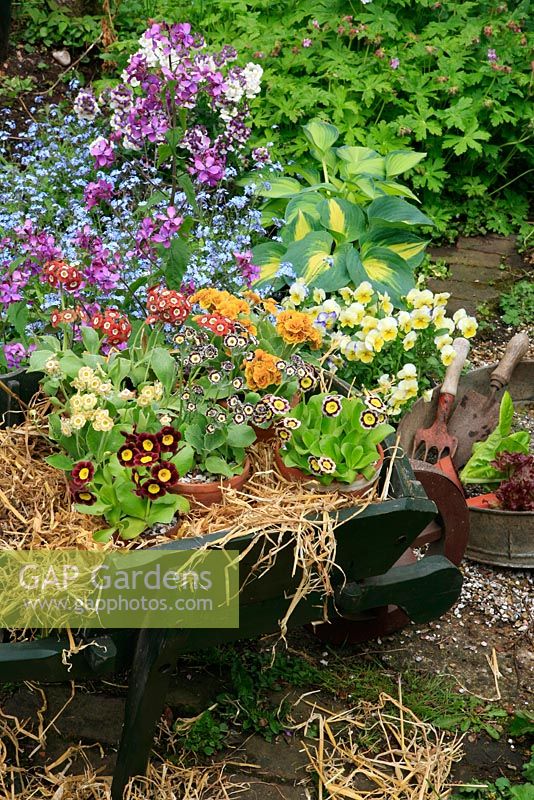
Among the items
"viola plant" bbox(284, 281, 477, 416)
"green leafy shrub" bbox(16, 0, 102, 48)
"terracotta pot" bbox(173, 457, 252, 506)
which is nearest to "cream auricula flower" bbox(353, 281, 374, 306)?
"viola plant" bbox(284, 281, 477, 416)

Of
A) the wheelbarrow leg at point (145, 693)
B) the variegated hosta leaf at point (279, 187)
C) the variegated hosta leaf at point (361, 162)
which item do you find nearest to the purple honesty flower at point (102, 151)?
the variegated hosta leaf at point (279, 187)

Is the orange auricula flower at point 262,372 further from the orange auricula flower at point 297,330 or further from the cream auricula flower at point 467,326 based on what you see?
the cream auricula flower at point 467,326

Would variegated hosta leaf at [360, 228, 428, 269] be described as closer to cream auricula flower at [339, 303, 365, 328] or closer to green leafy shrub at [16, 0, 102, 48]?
cream auricula flower at [339, 303, 365, 328]

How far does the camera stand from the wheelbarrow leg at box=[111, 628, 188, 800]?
2119 mm

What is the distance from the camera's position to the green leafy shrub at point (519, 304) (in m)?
4.38

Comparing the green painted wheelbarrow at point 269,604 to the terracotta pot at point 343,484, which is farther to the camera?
the terracotta pot at point 343,484

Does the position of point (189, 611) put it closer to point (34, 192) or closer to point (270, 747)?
point (270, 747)

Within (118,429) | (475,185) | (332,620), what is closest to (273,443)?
(118,429)

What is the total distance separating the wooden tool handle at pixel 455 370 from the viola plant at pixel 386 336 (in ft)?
0.20

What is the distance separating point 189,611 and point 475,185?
347cm

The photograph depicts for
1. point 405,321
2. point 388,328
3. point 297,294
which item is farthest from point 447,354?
point 297,294

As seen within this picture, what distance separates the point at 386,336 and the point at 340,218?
100 cm

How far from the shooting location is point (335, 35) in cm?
492

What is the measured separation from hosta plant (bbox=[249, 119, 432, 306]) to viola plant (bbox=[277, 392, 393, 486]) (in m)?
1.16
